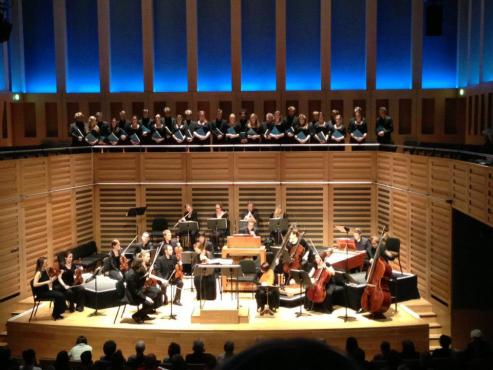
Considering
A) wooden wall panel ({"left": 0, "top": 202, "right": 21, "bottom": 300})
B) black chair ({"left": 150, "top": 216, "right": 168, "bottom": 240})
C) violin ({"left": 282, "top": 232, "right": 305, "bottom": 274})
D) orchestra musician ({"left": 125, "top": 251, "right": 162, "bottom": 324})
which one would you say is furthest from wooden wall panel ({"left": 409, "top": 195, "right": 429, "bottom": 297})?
wooden wall panel ({"left": 0, "top": 202, "right": 21, "bottom": 300})

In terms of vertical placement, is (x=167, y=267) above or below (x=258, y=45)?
below

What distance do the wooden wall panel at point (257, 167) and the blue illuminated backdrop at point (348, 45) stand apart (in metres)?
→ 4.60

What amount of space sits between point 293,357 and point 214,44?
17.6 meters

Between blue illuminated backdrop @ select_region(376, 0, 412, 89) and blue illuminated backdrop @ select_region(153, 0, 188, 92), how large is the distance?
563cm

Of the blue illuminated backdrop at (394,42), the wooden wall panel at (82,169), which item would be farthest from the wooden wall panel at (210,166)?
the blue illuminated backdrop at (394,42)

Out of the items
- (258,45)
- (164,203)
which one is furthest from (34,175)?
(258,45)

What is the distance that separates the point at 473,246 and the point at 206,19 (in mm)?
10824

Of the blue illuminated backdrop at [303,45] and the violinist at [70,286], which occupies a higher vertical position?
the blue illuminated backdrop at [303,45]

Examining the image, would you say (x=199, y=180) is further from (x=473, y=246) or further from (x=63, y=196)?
(x=473, y=246)

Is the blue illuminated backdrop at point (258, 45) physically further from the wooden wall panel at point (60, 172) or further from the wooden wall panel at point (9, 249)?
the wooden wall panel at point (9, 249)

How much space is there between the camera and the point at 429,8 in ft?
46.2

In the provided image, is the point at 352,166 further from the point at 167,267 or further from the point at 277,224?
the point at 167,267

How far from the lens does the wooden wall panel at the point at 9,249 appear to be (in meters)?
11.1

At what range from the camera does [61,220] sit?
13.1 m
